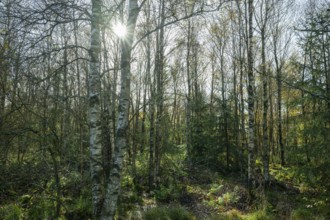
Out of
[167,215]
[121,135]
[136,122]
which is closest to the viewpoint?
[121,135]

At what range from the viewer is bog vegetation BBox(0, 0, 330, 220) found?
3.70 meters

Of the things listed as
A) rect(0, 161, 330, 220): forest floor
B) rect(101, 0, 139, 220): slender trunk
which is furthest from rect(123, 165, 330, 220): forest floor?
rect(101, 0, 139, 220): slender trunk

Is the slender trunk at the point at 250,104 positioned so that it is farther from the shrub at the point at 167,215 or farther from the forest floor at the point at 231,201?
the shrub at the point at 167,215

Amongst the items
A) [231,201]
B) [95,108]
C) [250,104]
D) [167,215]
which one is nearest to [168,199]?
[231,201]

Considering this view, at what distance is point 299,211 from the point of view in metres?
6.54

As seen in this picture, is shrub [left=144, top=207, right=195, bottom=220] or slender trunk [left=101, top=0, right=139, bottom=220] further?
shrub [left=144, top=207, right=195, bottom=220]

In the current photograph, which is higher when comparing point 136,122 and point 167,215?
point 136,122

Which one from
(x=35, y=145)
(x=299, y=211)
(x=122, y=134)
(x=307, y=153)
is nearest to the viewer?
(x=122, y=134)

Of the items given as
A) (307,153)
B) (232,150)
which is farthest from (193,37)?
(307,153)

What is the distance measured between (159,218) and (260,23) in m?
8.88

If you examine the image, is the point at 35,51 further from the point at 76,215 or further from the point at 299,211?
Answer: the point at 299,211

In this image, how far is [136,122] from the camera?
1084 cm

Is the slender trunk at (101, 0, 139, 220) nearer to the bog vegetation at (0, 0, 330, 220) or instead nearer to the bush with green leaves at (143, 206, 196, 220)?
the bog vegetation at (0, 0, 330, 220)

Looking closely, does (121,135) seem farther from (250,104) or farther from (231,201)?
(231,201)
